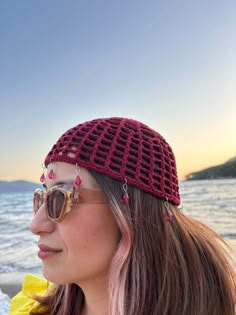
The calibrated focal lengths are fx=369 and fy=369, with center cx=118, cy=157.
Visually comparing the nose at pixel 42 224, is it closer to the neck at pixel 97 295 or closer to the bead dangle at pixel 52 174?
the bead dangle at pixel 52 174

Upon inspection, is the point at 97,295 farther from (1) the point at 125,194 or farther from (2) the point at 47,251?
(1) the point at 125,194

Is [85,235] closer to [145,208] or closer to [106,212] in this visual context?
[106,212]

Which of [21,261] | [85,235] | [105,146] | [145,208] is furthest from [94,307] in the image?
[21,261]

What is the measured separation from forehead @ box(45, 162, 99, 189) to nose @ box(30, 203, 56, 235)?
5.6 inches

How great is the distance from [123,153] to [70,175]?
266 mm

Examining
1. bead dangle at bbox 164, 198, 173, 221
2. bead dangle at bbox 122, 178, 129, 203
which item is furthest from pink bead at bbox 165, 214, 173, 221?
bead dangle at bbox 122, 178, 129, 203

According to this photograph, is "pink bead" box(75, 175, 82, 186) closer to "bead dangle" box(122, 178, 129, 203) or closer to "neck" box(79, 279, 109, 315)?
"bead dangle" box(122, 178, 129, 203)

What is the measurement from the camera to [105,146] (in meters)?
1.73

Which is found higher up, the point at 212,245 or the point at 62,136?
the point at 62,136

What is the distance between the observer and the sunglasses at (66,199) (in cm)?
165

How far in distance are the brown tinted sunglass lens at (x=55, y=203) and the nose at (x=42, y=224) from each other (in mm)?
32

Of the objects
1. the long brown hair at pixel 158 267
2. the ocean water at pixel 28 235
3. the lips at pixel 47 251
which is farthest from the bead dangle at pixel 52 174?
the ocean water at pixel 28 235

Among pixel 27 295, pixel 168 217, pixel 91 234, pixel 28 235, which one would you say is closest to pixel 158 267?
pixel 168 217

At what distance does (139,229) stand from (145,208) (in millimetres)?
100
